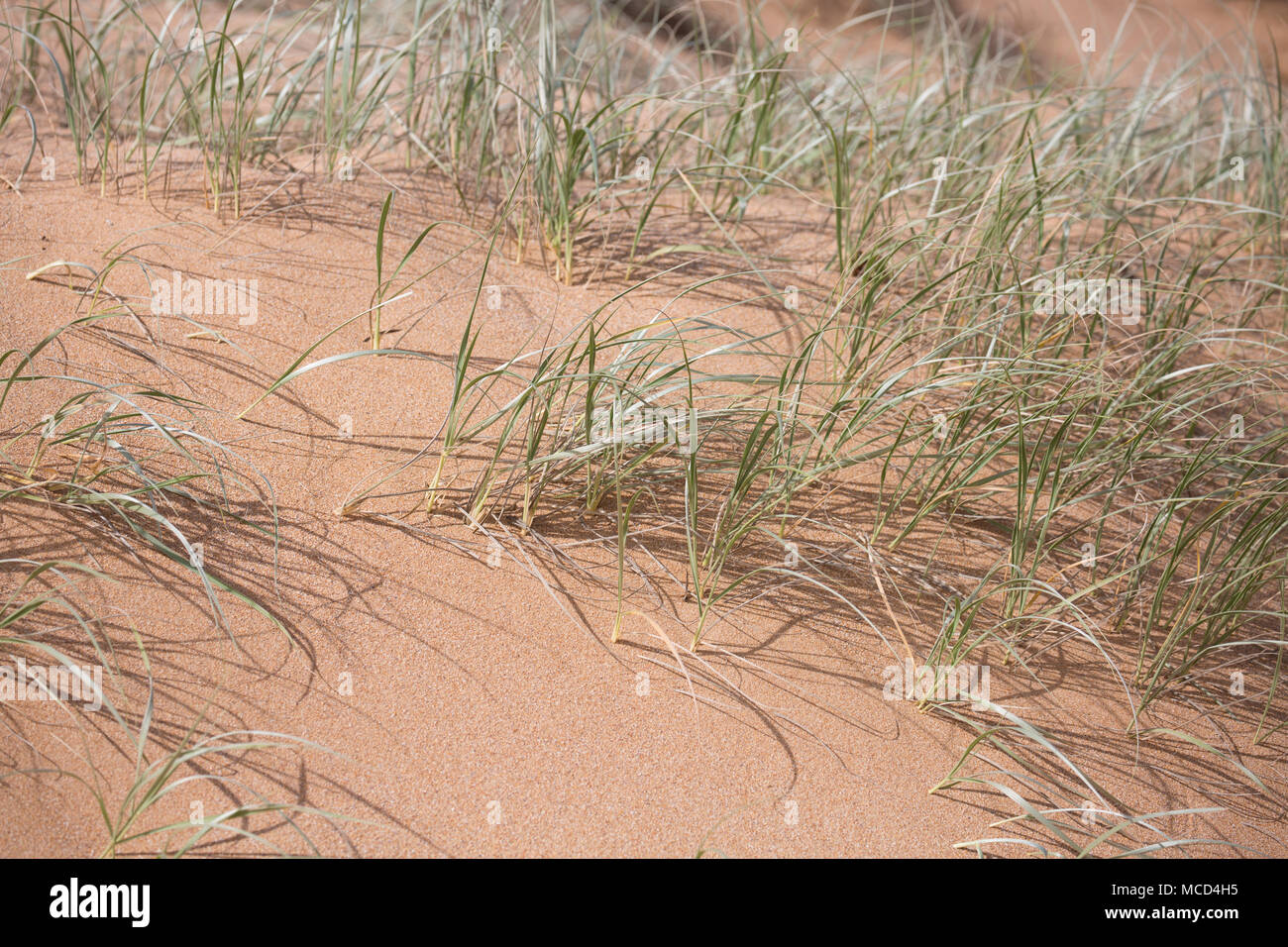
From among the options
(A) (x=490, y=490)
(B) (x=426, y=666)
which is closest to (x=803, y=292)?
(A) (x=490, y=490)

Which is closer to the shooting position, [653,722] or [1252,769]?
[653,722]

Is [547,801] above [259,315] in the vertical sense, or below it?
below

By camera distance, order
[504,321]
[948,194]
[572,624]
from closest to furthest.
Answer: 1. [572,624]
2. [504,321]
3. [948,194]

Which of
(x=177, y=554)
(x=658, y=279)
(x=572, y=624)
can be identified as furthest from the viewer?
(x=658, y=279)

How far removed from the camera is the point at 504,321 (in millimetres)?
2664

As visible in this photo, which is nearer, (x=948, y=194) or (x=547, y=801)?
(x=547, y=801)

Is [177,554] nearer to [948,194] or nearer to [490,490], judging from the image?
[490,490]

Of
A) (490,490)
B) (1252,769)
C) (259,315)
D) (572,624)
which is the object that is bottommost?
(1252,769)

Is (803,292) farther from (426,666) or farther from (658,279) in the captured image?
(426,666)

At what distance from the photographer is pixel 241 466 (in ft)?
6.92

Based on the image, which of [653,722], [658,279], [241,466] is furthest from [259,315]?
[653,722]

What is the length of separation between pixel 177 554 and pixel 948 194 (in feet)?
7.43

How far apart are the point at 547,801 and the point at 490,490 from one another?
674mm

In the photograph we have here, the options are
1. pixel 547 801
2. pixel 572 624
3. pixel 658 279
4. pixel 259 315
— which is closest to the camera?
pixel 547 801
